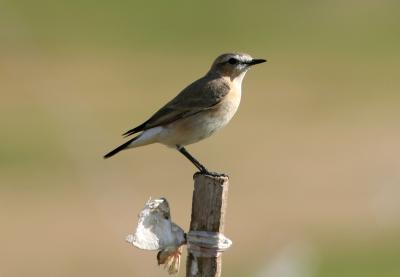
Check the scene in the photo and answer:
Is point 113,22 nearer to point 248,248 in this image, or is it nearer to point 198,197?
point 248,248

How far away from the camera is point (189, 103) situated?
423 inches

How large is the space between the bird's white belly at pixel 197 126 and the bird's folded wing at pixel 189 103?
0.04m

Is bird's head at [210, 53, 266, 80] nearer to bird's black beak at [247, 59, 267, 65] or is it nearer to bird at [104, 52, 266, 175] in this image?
bird's black beak at [247, 59, 267, 65]

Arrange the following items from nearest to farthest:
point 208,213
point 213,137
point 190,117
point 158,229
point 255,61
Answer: point 208,213, point 158,229, point 190,117, point 255,61, point 213,137

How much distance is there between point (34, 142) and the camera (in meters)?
36.4

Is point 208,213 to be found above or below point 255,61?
below

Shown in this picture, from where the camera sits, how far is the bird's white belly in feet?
35.2

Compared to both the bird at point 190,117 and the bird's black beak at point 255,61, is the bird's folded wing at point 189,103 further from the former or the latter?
the bird's black beak at point 255,61

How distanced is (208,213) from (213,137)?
27373mm

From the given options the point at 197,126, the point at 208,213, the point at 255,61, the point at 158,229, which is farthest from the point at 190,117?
the point at 208,213

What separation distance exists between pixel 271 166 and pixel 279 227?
657cm

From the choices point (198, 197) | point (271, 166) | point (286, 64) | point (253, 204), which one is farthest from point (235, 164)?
point (198, 197)

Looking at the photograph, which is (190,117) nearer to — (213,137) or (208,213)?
(208,213)

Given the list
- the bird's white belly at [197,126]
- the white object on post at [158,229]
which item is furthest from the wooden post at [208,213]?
the bird's white belly at [197,126]
